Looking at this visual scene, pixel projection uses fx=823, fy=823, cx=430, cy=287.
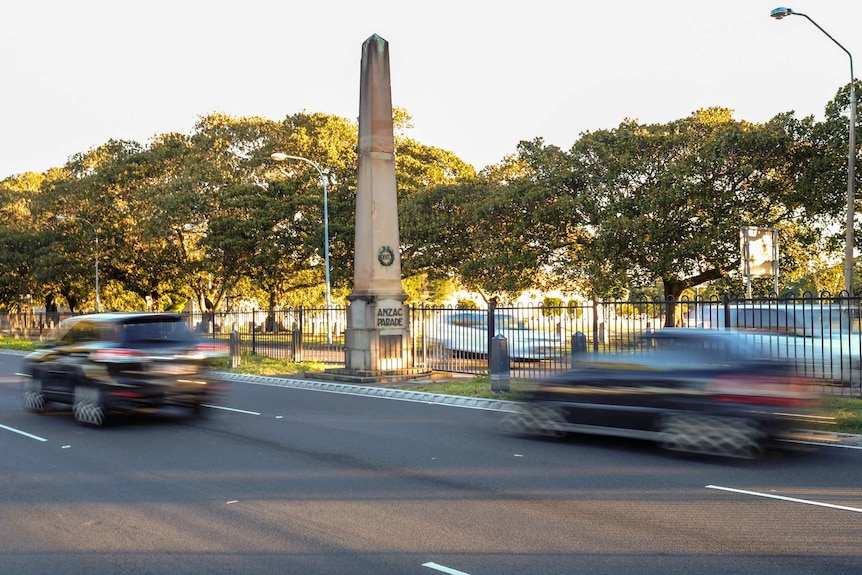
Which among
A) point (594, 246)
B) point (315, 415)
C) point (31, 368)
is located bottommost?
point (315, 415)

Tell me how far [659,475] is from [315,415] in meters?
6.51

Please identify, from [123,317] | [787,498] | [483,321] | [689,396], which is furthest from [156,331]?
[483,321]

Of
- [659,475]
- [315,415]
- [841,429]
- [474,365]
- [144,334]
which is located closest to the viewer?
[659,475]

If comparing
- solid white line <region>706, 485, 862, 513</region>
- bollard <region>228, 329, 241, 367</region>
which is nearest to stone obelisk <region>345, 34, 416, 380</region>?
bollard <region>228, 329, 241, 367</region>

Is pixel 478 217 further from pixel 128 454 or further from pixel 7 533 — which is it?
pixel 7 533

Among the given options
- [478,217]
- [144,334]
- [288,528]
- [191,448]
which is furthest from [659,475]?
[478,217]

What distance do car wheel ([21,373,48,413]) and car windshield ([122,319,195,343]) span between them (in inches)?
95.2

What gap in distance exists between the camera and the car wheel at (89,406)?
1172 centimetres

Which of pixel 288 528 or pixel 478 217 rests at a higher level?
pixel 478 217

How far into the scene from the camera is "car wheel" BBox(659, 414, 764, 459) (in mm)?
8719

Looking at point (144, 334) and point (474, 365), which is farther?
point (474, 365)

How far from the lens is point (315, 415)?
13.2 m

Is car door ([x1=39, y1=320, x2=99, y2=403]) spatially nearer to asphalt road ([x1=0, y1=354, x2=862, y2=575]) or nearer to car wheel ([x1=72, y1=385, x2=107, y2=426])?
car wheel ([x1=72, y1=385, x2=107, y2=426])

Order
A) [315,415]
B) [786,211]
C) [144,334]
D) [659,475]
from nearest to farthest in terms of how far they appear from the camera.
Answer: [659,475] → [144,334] → [315,415] → [786,211]
